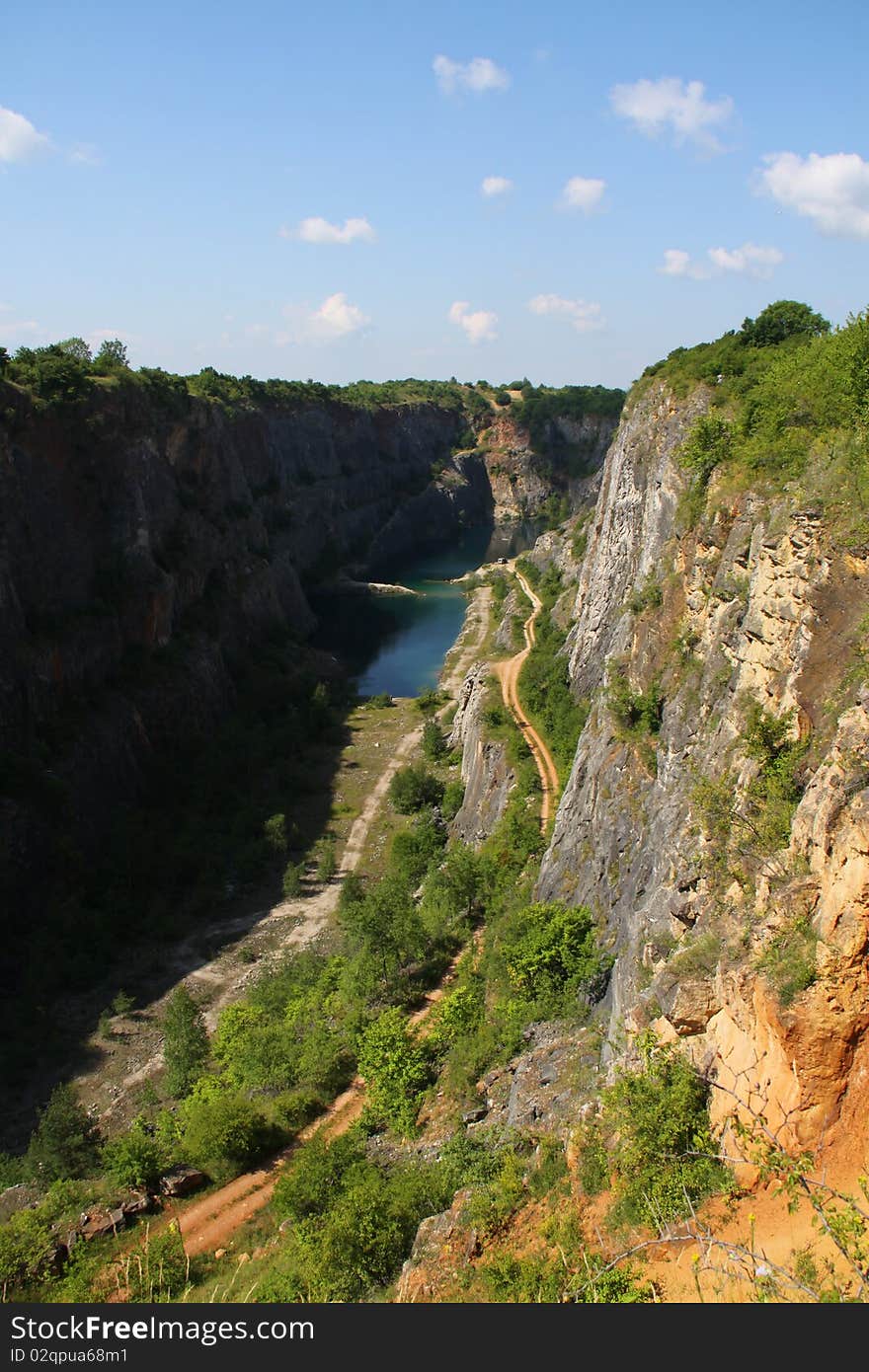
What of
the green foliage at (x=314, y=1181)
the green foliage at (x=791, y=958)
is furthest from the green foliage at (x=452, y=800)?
the green foliage at (x=791, y=958)

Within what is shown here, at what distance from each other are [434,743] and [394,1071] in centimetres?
2743

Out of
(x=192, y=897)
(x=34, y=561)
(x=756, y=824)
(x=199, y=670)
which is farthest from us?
(x=199, y=670)

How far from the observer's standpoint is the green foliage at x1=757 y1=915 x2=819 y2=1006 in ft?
33.2

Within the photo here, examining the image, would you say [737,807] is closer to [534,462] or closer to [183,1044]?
[183,1044]

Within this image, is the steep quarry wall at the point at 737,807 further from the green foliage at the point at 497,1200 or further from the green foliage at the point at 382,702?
the green foliage at the point at 382,702

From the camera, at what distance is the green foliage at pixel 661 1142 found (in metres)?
11.1

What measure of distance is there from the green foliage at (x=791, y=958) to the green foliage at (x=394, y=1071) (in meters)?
11.0

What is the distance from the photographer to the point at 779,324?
3017 cm

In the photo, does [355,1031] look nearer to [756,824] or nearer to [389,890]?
[389,890]

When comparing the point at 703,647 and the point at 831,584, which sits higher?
the point at 831,584

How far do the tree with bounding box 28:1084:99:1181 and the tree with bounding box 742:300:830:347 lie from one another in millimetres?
30676

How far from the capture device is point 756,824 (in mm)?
13242

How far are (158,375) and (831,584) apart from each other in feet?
175
